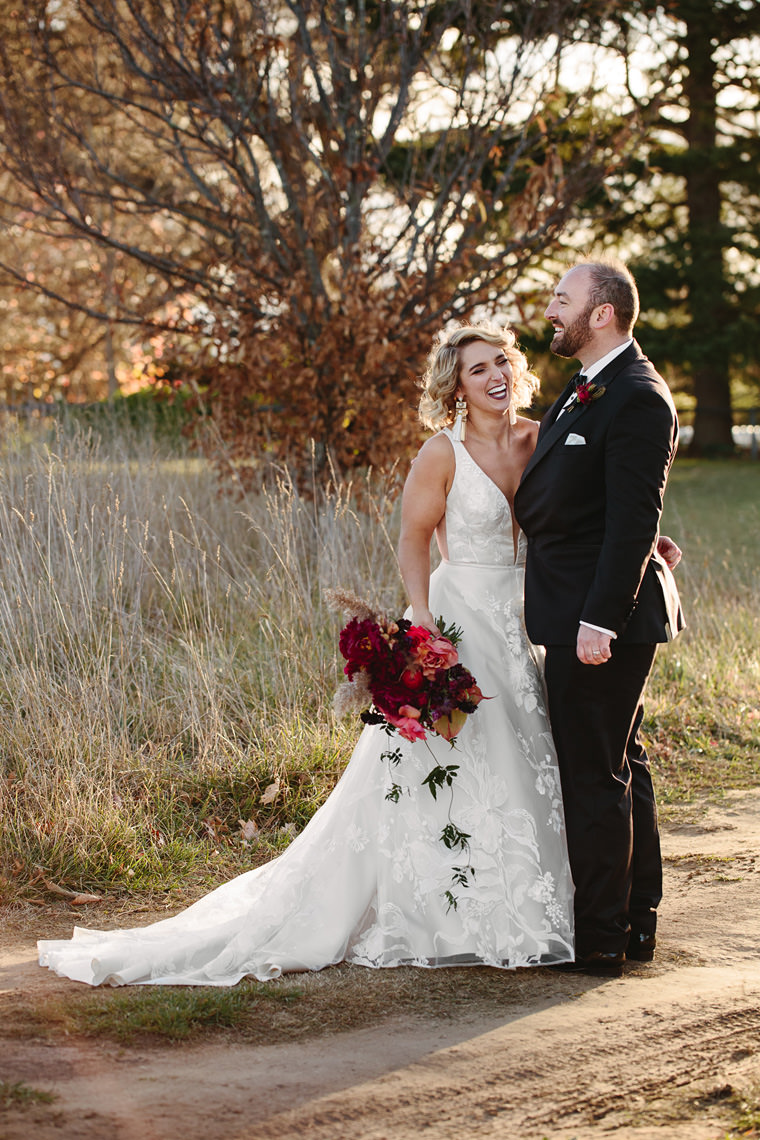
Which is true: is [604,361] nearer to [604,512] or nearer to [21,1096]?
[604,512]

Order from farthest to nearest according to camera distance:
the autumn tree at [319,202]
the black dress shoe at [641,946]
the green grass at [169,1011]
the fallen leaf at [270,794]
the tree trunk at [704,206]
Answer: the tree trunk at [704,206], the autumn tree at [319,202], the fallen leaf at [270,794], the black dress shoe at [641,946], the green grass at [169,1011]

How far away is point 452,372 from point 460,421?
172mm

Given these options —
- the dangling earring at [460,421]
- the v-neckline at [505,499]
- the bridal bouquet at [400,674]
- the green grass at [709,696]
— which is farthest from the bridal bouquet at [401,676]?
the green grass at [709,696]

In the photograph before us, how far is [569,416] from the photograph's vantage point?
3.55 m

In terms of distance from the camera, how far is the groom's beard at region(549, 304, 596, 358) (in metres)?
3.55

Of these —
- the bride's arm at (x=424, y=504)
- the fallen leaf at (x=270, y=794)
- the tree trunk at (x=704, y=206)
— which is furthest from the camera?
the tree trunk at (x=704, y=206)

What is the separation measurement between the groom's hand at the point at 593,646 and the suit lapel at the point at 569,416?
1.88 feet

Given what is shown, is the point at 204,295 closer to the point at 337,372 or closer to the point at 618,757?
the point at 337,372

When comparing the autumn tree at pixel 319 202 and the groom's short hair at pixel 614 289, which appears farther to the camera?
the autumn tree at pixel 319 202

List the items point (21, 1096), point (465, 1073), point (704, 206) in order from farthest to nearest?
1. point (704, 206)
2. point (465, 1073)
3. point (21, 1096)

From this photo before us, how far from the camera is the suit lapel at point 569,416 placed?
3.51 metres

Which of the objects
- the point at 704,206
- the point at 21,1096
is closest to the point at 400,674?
the point at 21,1096

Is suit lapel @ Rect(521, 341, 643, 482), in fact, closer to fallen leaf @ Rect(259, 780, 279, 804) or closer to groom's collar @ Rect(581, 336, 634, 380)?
groom's collar @ Rect(581, 336, 634, 380)

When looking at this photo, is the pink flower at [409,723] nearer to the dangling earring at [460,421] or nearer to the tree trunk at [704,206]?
the dangling earring at [460,421]
